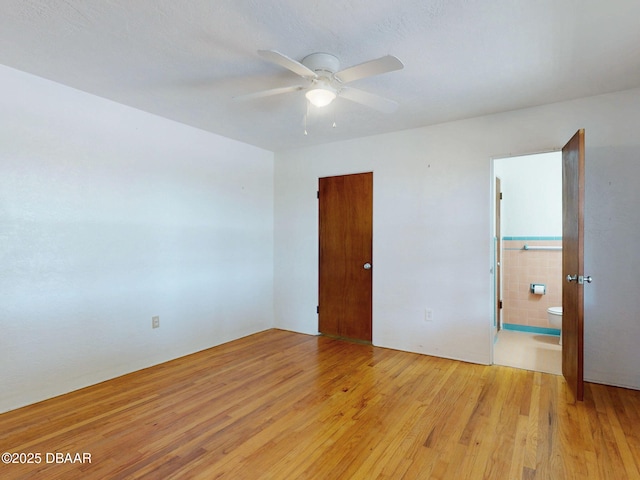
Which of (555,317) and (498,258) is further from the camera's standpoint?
(498,258)

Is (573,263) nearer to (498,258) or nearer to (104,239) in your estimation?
(498,258)

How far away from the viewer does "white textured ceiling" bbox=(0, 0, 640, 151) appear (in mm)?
1750

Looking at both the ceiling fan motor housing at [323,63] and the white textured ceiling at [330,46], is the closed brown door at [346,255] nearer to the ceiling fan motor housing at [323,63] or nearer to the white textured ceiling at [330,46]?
the white textured ceiling at [330,46]

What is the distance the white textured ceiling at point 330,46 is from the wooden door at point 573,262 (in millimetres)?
592

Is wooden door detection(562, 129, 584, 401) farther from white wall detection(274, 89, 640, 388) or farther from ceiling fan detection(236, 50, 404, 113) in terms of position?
ceiling fan detection(236, 50, 404, 113)

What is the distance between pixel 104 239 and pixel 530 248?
194 inches

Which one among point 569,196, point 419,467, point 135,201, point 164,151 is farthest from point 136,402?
point 569,196

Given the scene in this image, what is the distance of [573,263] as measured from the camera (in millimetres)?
2592

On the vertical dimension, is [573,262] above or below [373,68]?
below

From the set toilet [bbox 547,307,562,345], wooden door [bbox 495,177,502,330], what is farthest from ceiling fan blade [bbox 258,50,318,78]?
toilet [bbox 547,307,562,345]

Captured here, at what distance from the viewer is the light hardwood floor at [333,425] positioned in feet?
5.85

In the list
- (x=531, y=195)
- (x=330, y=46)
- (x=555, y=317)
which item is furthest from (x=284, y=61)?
(x=555, y=317)

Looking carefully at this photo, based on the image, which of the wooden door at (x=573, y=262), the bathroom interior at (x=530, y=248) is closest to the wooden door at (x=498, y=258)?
the bathroom interior at (x=530, y=248)

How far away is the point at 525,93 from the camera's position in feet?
8.97
